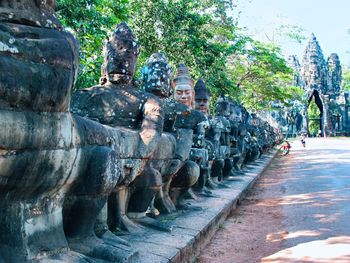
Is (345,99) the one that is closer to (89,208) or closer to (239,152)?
(239,152)

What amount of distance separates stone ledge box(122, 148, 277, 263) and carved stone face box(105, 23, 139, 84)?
4.76 ft

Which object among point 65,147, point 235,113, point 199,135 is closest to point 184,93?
point 199,135

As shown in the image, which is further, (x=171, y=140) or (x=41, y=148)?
(x=171, y=140)

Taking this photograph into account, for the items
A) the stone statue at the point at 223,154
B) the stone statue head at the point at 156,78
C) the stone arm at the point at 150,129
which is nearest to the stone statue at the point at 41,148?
the stone arm at the point at 150,129

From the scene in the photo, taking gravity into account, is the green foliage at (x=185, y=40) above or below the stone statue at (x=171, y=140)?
above

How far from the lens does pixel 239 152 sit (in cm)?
1047

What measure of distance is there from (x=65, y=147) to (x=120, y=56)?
170 centimetres

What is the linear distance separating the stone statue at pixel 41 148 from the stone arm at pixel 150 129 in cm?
72

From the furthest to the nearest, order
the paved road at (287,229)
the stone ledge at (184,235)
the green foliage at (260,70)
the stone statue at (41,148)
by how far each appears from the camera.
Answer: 1. the green foliage at (260,70)
2. the paved road at (287,229)
3. the stone ledge at (184,235)
4. the stone statue at (41,148)

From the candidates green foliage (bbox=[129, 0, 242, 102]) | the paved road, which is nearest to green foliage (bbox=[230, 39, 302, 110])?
green foliage (bbox=[129, 0, 242, 102])

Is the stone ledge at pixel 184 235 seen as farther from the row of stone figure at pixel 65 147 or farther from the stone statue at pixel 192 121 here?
the stone statue at pixel 192 121

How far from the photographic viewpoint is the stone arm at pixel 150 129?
134 inches

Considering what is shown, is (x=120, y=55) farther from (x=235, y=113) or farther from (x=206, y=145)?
(x=235, y=113)

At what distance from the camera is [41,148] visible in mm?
2160
